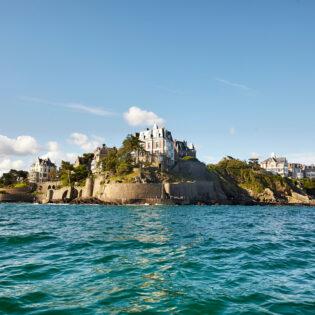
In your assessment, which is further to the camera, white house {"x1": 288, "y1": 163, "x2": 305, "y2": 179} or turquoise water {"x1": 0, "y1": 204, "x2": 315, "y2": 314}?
white house {"x1": 288, "y1": 163, "x2": 305, "y2": 179}

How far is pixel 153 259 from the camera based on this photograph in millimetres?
15812

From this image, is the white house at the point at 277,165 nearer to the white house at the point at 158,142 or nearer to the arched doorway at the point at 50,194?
the white house at the point at 158,142

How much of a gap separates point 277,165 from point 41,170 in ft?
360

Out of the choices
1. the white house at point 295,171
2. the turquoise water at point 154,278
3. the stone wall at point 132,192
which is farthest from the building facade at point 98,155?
the turquoise water at point 154,278

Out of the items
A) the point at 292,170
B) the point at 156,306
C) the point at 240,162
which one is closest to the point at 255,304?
the point at 156,306

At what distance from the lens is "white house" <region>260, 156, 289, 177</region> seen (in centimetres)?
17875

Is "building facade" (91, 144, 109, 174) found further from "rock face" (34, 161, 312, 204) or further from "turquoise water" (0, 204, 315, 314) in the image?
"turquoise water" (0, 204, 315, 314)

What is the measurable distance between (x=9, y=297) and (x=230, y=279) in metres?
6.78

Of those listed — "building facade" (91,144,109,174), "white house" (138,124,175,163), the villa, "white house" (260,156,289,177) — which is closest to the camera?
the villa

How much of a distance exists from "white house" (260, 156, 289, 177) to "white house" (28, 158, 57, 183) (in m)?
101

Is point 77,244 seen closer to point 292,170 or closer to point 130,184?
point 130,184

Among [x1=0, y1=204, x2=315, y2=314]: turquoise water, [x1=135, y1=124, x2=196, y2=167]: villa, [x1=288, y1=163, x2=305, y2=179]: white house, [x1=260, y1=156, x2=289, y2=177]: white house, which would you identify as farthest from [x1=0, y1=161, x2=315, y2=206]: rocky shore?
[x1=0, y1=204, x2=315, y2=314]: turquoise water

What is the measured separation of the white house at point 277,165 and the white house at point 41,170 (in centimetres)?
10084

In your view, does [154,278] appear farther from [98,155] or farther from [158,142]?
[98,155]
